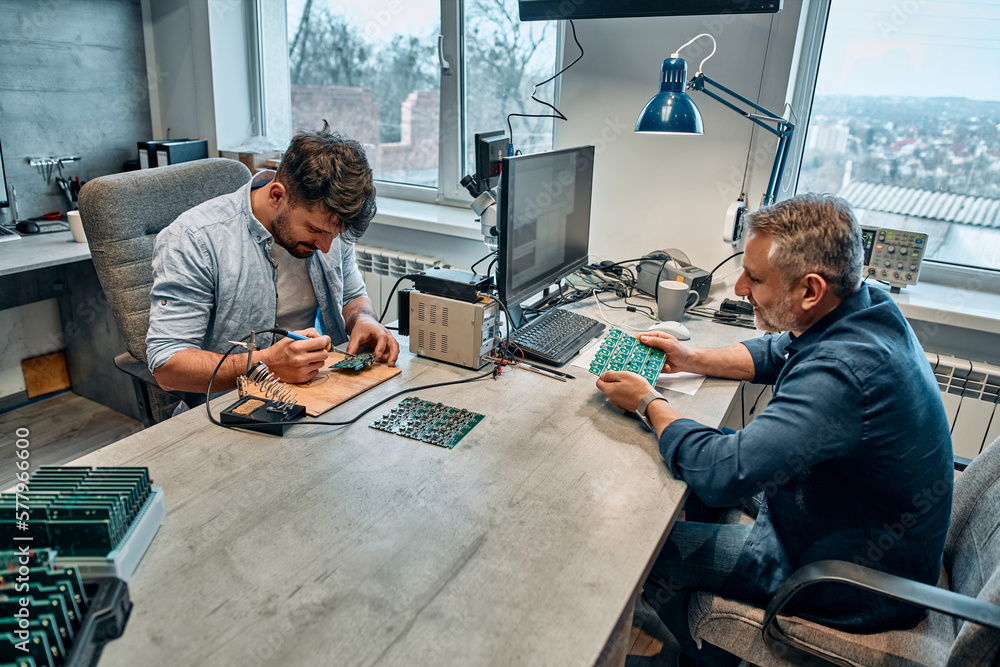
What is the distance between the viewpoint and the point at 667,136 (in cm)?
237

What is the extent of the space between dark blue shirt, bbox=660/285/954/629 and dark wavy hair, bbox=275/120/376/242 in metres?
0.87

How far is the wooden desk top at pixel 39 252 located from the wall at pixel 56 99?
1.04 feet

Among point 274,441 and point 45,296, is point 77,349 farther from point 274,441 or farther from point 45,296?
point 274,441

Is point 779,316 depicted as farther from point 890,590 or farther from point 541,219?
point 541,219

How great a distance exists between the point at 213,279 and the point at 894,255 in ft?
6.72

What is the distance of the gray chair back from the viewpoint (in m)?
1.00

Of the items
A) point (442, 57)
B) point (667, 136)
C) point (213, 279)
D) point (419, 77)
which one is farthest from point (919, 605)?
point (419, 77)

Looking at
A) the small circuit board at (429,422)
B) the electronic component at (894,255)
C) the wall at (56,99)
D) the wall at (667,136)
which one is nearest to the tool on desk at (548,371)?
the small circuit board at (429,422)

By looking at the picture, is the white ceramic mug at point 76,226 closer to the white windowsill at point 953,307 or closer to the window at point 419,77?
the window at point 419,77

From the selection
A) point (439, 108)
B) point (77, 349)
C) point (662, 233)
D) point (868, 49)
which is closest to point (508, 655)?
point (662, 233)

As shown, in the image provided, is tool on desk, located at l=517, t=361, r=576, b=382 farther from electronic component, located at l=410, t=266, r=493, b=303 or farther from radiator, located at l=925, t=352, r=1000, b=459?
radiator, located at l=925, t=352, r=1000, b=459

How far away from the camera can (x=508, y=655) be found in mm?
826

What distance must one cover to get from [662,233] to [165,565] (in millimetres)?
1988

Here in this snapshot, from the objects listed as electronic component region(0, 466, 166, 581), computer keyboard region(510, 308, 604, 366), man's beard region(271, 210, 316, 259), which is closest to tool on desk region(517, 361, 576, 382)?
computer keyboard region(510, 308, 604, 366)
